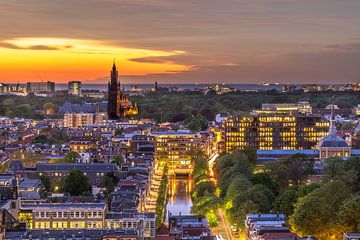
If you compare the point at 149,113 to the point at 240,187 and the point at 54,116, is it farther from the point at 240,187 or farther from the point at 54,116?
the point at 240,187

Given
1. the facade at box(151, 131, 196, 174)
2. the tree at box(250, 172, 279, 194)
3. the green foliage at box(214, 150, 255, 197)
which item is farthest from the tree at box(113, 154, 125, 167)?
the tree at box(250, 172, 279, 194)

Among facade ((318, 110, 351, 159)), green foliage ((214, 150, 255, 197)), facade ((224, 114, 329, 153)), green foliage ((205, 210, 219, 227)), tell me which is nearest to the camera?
green foliage ((205, 210, 219, 227))

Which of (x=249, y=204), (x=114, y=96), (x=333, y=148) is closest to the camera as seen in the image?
(x=249, y=204)

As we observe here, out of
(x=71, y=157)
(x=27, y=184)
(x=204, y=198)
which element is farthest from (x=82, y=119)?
(x=204, y=198)

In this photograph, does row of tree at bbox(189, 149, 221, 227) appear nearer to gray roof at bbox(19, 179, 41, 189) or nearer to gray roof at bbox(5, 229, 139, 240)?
gray roof at bbox(5, 229, 139, 240)

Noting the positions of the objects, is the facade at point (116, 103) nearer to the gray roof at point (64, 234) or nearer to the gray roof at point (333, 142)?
the gray roof at point (333, 142)

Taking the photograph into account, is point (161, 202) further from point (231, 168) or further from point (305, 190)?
point (305, 190)
